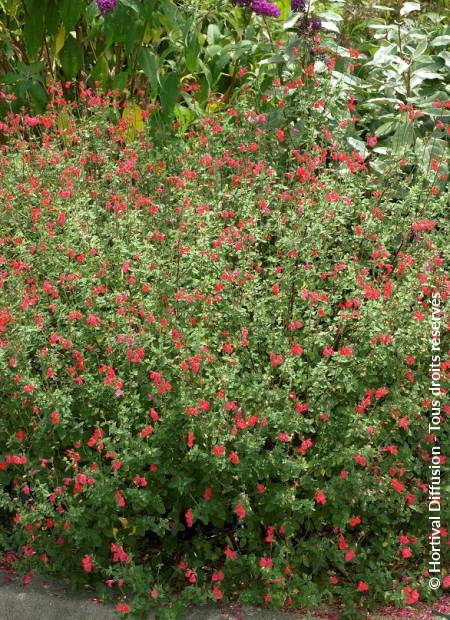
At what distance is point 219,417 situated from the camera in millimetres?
2654

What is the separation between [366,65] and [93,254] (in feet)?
6.56

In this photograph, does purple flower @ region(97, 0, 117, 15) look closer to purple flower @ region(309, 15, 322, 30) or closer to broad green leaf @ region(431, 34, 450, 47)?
purple flower @ region(309, 15, 322, 30)

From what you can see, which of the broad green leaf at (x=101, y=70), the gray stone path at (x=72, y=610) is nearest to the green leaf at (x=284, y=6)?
the broad green leaf at (x=101, y=70)

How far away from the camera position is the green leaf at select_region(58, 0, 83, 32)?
14.8 ft

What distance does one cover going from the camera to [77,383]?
2842mm

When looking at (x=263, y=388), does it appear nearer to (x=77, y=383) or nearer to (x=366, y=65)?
(x=77, y=383)

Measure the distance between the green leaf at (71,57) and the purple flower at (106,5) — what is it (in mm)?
802

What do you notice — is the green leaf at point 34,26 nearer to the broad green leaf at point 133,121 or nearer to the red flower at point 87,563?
the broad green leaf at point 133,121

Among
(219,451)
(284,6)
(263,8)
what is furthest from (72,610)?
(284,6)

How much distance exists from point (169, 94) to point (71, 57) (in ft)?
2.44

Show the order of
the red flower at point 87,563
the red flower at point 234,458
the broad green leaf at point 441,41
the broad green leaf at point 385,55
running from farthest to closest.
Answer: the broad green leaf at point 441,41 → the broad green leaf at point 385,55 → the red flower at point 87,563 → the red flower at point 234,458

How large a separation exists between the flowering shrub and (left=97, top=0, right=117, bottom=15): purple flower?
4.12 ft

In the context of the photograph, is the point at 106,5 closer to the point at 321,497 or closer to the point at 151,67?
the point at 151,67

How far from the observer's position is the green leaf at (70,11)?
450 cm
